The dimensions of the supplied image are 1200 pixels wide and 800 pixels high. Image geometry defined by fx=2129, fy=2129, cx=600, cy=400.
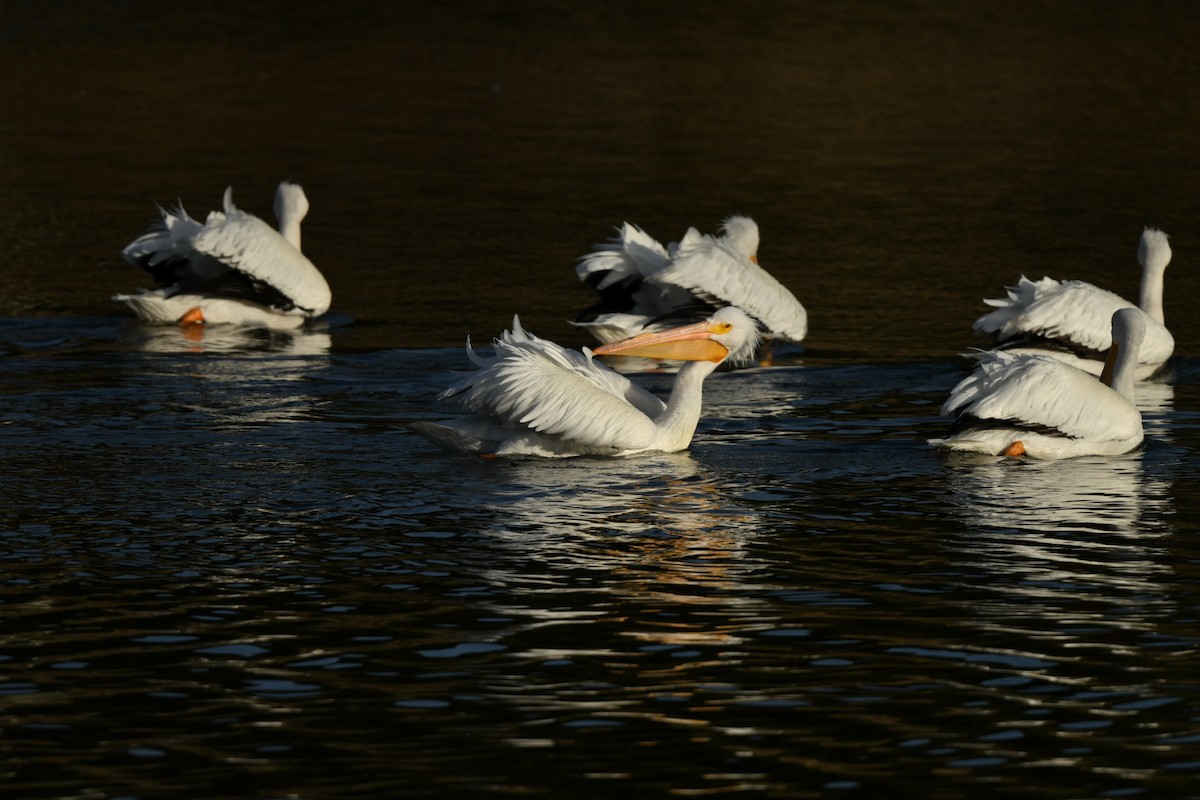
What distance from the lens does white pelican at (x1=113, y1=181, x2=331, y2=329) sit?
1239 cm

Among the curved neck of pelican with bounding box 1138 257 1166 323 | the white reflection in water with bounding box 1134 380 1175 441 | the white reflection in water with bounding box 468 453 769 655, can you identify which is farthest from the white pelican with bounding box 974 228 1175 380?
the white reflection in water with bounding box 468 453 769 655

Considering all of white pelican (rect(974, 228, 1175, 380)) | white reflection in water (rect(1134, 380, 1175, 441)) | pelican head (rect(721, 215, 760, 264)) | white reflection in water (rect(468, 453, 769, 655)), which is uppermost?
pelican head (rect(721, 215, 760, 264))

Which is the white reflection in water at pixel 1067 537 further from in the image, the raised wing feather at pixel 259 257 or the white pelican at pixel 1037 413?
the raised wing feather at pixel 259 257

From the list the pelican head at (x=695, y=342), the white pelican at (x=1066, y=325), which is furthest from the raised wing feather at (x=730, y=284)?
the pelican head at (x=695, y=342)

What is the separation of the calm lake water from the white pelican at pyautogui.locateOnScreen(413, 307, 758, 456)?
0.14 m

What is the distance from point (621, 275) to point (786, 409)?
235 centimetres

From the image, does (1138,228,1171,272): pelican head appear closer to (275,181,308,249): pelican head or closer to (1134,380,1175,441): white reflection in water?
(1134,380,1175,441): white reflection in water

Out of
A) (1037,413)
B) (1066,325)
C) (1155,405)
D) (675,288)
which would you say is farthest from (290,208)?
(1037,413)

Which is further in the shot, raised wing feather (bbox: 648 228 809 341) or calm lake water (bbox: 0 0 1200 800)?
raised wing feather (bbox: 648 228 809 341)

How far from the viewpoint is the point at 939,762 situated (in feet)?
17.0

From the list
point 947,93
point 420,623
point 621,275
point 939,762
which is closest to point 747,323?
point 621,275

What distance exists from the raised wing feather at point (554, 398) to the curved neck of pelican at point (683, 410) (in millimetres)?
75

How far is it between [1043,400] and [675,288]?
11.6 feet

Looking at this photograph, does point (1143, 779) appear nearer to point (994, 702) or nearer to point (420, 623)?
point (994, 702)
